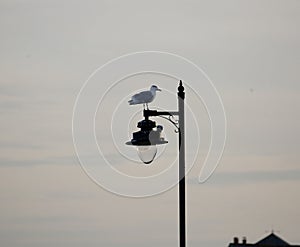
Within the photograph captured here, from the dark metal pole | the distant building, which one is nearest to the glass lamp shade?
the dark metal pole

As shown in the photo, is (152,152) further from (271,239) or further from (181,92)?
(271,239)

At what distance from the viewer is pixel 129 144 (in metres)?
28.2

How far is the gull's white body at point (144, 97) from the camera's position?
28219mm

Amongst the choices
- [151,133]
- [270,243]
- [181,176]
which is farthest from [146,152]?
[270,243]

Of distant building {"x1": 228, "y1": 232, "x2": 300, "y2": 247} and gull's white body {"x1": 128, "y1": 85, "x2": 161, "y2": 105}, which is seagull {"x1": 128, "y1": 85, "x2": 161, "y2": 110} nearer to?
gull's white body {"x1": 128, "y1": 85, "x2": 161, "y2": 105}

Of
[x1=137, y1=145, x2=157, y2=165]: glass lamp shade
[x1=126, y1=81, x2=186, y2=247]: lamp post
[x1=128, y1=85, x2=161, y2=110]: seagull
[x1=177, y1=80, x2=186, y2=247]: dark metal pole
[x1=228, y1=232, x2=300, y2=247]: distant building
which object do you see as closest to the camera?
[x1=177, y1=80, x2=186, y2=247]: dark metal pole

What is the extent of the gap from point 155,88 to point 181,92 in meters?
1.10

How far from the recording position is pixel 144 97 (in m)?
28.3

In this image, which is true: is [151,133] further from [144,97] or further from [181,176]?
[181,176]

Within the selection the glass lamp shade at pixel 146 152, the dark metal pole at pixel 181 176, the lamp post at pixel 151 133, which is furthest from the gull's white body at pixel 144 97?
the dark metal pole at pixel 181 176

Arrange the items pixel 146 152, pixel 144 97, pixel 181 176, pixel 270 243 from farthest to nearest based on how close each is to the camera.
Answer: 1. pixel 270 243
2. pixel 144 97
3. pixel 146 152
4. pixel 181 176

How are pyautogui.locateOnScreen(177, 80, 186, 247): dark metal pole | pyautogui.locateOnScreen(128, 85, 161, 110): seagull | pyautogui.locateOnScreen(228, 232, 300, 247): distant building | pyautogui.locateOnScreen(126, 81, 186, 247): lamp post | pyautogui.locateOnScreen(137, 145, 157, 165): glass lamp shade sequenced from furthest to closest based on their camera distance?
pyautogui.locateOnScreen(228, 232, 300, 247): distant building < pyautogui.locateOnScreen(128, 85, 161, 110): seagull < pyautogui.locateOnScreen(137, 145, 157, 165): glass lamp shade < pyautogui.locateOnScreen(126, 81, 186, 247): lamp post < pyautogui.locateOnScreen(177, 80, 186, 247): dark metal pole

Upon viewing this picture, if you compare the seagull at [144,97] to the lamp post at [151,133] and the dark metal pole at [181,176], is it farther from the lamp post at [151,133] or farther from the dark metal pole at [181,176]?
the dark metal pole at [181,176]

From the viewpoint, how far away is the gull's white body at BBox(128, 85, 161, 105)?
92.6ft
